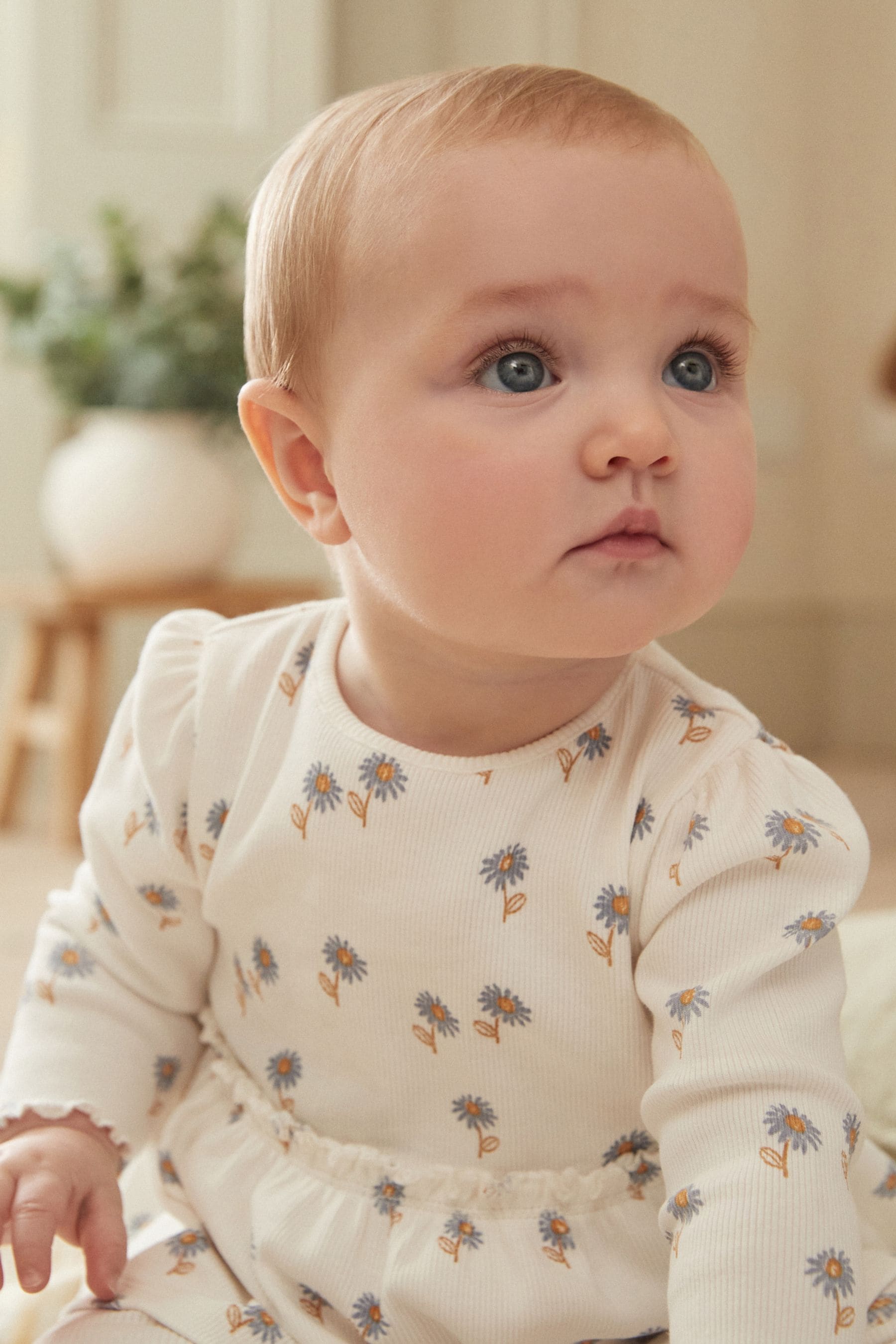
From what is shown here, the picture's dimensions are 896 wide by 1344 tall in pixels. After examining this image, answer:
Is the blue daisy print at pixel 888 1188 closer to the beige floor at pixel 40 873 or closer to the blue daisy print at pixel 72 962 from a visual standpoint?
the blue daisy print at pixel 72 962

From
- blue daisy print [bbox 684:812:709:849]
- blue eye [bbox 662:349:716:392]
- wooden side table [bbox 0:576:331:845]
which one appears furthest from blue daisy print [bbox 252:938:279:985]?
wooden side table [bbox 0:576:331:845]

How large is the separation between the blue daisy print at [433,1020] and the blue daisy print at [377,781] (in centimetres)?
8

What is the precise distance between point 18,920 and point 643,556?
4.02ft

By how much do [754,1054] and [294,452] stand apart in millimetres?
330

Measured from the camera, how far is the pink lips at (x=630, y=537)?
54cm

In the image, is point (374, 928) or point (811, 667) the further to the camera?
point (811, 667)

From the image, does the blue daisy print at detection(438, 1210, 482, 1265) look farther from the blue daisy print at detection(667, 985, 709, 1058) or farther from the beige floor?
the beige floor

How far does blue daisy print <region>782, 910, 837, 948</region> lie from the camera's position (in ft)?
1.80

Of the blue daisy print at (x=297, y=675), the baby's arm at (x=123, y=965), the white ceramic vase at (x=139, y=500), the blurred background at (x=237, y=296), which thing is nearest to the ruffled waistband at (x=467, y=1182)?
the baby's arm at (x=123, y=965)

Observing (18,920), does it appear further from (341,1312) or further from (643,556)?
(643,556)

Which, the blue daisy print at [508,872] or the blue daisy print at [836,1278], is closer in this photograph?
the blue daisy print at [836,1278]

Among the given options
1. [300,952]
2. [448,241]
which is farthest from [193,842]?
[448,241]

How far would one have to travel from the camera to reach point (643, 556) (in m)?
0.54

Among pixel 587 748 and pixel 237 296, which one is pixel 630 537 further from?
pixel 237 296
